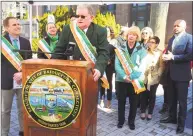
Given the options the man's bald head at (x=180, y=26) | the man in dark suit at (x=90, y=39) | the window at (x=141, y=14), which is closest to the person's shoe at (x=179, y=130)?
the man's bald head at (x=180, y=26)

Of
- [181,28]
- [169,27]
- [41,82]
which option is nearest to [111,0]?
[181,28]

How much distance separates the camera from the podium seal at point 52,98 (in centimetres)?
184

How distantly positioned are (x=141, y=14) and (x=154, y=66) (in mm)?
10591

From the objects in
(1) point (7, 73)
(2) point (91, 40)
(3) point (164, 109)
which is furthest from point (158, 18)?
(2) point (91, 40)

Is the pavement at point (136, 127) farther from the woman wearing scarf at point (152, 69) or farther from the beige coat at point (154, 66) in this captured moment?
the beige coat at point (154, 66)

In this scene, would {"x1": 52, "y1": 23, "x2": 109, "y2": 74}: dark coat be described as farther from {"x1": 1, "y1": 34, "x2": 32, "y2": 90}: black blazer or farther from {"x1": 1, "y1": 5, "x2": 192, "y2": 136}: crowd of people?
{"x1": 1, "y1": 34, "x2": 32, "y2": 90}: black blazer

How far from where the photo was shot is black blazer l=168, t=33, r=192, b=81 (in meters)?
3.59

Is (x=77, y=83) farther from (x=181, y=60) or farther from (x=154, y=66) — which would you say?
(x=154, y=66)

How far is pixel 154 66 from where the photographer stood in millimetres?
4324

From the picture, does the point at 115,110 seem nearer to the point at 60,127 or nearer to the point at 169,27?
the point at 60,127

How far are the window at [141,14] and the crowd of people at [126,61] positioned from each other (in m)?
9.76

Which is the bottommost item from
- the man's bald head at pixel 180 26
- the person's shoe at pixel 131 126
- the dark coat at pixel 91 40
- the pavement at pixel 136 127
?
the pavement at pixel 136 127

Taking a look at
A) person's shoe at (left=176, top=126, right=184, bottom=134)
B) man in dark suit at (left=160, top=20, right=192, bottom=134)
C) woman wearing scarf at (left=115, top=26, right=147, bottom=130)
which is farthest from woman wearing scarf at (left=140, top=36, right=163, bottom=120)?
person's shoe at (left=176, top=126, right=184, bottom=134)

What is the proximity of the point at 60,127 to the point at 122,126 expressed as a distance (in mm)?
2335
